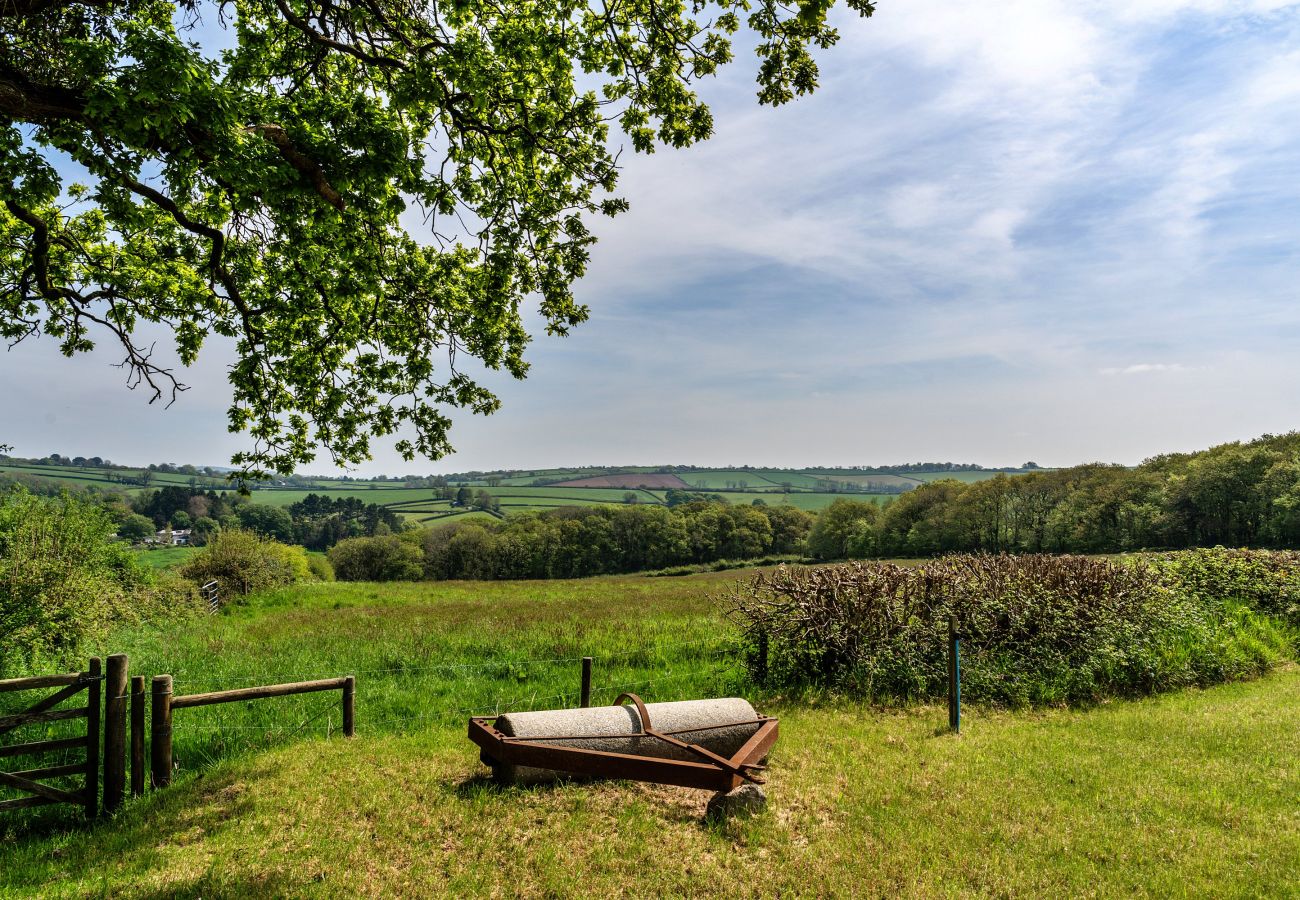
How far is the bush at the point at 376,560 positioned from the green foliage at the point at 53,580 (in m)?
49.4

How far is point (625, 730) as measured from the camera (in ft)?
22.5

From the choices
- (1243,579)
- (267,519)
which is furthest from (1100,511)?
(267,519)

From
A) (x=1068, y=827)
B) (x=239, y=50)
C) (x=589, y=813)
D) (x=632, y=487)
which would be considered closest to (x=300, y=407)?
(x=239, y=50)

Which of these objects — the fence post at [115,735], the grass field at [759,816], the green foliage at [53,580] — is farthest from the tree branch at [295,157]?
the green foliage at [53,580]

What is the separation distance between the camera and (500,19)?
771 cm

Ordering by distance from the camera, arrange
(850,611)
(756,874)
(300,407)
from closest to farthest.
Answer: (756,874) → (300,407) → (850,611)

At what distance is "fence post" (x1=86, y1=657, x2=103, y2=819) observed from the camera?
6688 millimetres

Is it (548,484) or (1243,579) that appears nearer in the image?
(1243,579)

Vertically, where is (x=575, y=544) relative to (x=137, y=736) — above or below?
below

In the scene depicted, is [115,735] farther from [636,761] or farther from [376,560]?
[376,560]

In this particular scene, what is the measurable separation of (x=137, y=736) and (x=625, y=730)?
5.48 metres

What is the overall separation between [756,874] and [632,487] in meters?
138

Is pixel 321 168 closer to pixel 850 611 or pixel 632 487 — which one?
pixel 850 611

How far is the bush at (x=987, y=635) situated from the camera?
1117 cm
